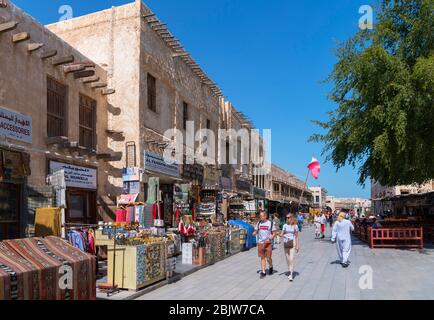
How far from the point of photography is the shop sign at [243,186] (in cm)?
3084

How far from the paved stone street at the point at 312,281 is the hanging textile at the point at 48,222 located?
8.17 ft

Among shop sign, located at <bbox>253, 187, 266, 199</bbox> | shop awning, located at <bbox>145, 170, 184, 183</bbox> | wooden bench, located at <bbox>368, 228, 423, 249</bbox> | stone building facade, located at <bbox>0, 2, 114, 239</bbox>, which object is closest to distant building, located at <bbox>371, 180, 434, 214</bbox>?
wooden bench, located at <bbox>368, 228, 423, 249</bbox>

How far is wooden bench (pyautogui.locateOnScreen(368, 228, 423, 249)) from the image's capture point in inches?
701

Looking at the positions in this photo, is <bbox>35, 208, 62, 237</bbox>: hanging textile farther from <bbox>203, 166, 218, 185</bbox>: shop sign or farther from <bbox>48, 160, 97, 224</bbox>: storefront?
<bbox>203, 166, 218, 185</bbox>: shop sign

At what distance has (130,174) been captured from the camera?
15445 millimetres

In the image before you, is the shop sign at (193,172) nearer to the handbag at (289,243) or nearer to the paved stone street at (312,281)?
the paved stone street at (312,281)

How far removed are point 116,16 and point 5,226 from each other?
9443 mm

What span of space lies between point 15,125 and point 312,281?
8.36m

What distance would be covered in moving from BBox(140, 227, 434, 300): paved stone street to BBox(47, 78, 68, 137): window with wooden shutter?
19.5 ft

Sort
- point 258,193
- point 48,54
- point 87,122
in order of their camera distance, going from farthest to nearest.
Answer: point 258,193 < point 87,122 < point 48,54

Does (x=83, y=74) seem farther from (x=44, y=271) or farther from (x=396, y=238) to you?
(x=396, y=238)

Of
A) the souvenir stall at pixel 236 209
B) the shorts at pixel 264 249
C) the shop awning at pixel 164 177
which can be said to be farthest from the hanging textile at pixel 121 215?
the souvenir stall at pixel 236 209

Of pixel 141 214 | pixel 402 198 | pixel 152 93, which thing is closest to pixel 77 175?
pixel 141 214
